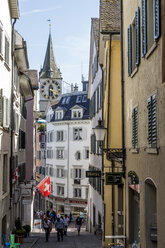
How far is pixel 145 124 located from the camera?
9930 mm

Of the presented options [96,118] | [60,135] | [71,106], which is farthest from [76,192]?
[96,118]

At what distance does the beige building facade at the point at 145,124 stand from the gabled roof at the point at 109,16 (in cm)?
265

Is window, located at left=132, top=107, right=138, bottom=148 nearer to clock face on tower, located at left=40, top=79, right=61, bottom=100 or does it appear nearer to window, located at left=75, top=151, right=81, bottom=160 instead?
window, located at left=75, top=151, right=81, bottom=160

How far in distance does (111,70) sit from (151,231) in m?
8.85

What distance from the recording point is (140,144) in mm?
10656

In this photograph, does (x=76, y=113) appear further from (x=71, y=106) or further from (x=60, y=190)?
(x=60, y=190)

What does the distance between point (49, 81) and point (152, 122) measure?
109 m

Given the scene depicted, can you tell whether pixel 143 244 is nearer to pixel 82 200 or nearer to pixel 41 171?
pixel 82 200

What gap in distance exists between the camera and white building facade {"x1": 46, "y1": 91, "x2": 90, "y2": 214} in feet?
183

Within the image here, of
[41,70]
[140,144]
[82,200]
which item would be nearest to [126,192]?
[140,144]

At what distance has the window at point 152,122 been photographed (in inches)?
342

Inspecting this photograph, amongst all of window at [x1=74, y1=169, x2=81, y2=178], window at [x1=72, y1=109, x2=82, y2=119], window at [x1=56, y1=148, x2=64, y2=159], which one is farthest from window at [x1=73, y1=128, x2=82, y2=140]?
window at [x1=74, y1=169, x2=81, y2=178]

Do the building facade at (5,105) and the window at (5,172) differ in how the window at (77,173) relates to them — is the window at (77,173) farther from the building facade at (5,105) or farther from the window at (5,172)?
the window at (5,172)

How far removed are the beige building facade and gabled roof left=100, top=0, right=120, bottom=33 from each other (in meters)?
2.65
